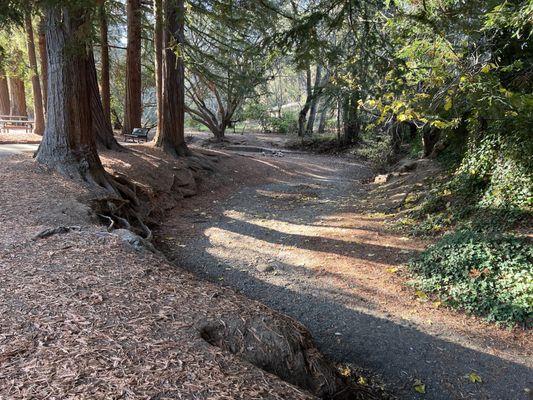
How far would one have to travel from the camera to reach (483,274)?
5.41 metres

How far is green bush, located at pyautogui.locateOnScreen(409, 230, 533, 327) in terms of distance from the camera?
4898 mm

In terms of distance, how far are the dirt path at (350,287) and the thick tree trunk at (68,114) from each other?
6.78 feet

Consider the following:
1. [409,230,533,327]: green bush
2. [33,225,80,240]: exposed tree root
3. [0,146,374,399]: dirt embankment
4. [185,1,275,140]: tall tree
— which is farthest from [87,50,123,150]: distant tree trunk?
[409,230,533,327]: green bush

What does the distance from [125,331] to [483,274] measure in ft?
15.3

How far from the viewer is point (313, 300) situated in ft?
18.5

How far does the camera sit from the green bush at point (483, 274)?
16.1 feet

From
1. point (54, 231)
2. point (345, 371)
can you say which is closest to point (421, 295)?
point (345, 371)

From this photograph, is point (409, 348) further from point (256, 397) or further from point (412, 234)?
point (412, 234)

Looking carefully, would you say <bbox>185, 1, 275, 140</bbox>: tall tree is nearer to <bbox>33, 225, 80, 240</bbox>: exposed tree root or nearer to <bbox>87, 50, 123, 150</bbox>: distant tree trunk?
<bbox>87, 50, 123, 150</bbox>: distant tree trunk

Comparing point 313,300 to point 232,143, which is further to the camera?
point 232,143

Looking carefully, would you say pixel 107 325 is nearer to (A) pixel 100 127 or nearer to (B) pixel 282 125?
(A) pixel 100 127

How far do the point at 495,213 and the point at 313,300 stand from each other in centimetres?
331

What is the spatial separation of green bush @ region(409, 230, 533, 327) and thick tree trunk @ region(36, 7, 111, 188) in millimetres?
6263

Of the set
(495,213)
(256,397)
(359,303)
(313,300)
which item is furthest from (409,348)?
Answer: (495,213)
